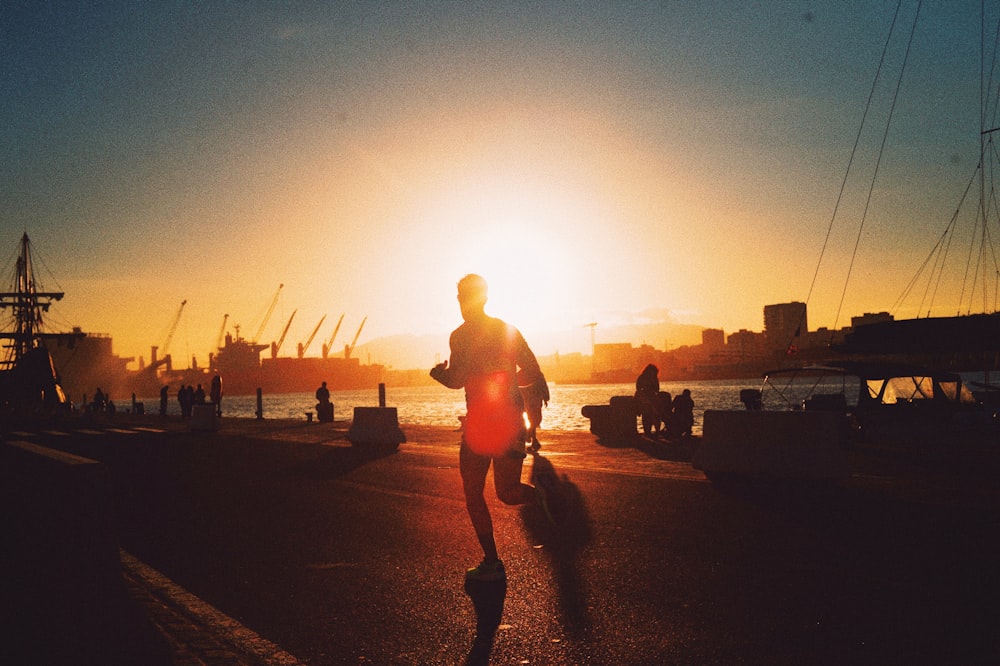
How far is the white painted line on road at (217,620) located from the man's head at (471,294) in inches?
97.8

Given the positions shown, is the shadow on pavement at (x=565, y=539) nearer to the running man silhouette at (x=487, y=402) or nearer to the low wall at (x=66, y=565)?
the running man silhouette at (x=487, y=402)

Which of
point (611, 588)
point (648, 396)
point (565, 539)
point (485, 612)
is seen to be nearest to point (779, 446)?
point (565, 539)

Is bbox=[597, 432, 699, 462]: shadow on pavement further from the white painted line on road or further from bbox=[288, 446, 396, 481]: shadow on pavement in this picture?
the white painted line on road

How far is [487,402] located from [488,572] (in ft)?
3.82

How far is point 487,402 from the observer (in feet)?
18.7

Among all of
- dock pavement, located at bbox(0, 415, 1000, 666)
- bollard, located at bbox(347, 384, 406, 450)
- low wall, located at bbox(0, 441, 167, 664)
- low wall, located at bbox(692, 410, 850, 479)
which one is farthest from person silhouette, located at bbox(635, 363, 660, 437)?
low wall, located at bbox(0, 441, 167, 664)

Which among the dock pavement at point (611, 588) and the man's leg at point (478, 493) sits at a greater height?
the man's leg at point (478, 493)

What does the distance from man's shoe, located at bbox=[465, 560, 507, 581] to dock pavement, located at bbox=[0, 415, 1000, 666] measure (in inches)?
12.8

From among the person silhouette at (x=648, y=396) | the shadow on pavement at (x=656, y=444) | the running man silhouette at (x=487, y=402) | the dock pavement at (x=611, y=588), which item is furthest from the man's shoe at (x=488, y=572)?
the person silhouette at (x=648, y=396)

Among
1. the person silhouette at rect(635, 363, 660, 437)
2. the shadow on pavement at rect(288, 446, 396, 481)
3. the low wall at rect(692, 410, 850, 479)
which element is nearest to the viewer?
the low wall at rect(692, 410, 850, 479)

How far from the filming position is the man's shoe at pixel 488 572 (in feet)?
18.9

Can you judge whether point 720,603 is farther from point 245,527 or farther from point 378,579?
point 245,527

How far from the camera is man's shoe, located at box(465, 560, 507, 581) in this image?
5746 millimetres

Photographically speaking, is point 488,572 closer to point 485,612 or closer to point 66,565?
point 485,612
